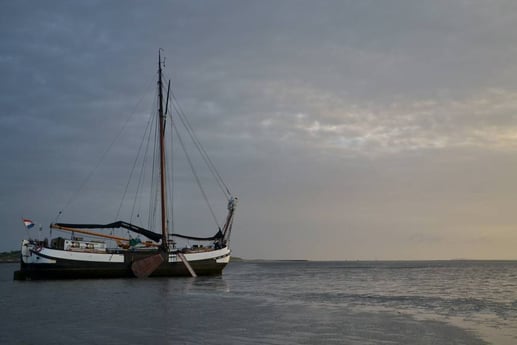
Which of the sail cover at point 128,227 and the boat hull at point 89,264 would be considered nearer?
the boat hull at point 89,264

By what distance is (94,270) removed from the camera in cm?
5794

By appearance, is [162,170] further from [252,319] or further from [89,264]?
[252,319]

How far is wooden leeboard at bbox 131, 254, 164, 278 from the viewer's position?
60375mm

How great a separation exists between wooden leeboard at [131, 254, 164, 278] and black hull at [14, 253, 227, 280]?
45cm

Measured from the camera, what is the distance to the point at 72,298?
37.7 metres

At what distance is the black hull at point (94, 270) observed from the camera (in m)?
56.3

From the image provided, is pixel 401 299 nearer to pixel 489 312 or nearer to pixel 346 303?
pixel 346 303

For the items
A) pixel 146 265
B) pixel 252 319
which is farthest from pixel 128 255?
pixel 252 319

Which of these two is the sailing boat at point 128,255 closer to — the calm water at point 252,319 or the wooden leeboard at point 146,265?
the wooden leeboard at point 146,265

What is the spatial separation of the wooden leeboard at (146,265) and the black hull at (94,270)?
0.45 metres

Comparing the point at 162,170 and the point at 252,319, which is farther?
the point at 162,170

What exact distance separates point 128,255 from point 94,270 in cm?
414

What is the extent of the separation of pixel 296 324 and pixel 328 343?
5.06 meters

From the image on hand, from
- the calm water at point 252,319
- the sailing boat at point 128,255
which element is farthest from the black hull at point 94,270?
the calm water at point 252,319
